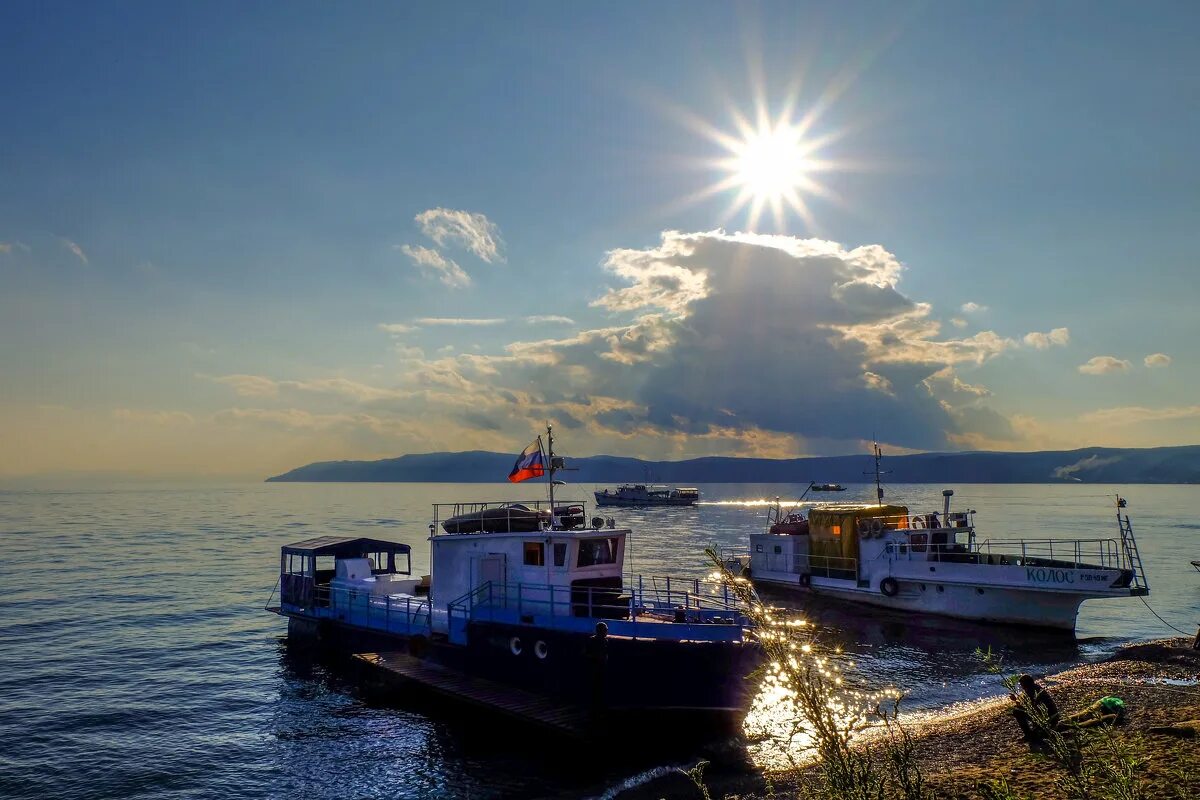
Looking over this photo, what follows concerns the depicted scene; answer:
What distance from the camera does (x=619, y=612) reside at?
24.1 m

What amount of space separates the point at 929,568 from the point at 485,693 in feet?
83.7

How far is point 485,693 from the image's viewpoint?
930 inches

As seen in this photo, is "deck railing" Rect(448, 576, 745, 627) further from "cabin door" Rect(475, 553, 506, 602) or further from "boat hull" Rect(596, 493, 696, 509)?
"boat hull" Rect(596, 493, 696, 509)

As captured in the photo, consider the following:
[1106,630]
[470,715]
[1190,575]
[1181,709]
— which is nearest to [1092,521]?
[1190,575]

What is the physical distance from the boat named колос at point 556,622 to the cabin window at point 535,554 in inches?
1.3

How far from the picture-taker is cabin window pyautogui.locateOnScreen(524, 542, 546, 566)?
989 inches

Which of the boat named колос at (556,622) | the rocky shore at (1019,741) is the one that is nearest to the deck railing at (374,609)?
the boat named колос at (556,622)

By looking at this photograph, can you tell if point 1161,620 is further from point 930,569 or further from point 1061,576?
point 930,569

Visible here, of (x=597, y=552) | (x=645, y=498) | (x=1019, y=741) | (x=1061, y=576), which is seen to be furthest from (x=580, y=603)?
(x=645, y=498)

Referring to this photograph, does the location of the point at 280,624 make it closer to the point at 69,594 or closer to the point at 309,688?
the point at 309,688

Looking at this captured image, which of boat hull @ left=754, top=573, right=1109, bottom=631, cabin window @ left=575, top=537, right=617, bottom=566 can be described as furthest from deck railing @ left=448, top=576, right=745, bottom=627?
boat hull @ left=754, top=573, right=1109, bottom=631

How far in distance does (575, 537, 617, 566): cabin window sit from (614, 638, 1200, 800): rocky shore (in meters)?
7.38

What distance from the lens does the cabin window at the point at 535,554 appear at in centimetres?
2512

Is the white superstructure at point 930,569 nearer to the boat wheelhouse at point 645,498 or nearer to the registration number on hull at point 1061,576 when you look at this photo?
the registration number on hull at point 1061,576
